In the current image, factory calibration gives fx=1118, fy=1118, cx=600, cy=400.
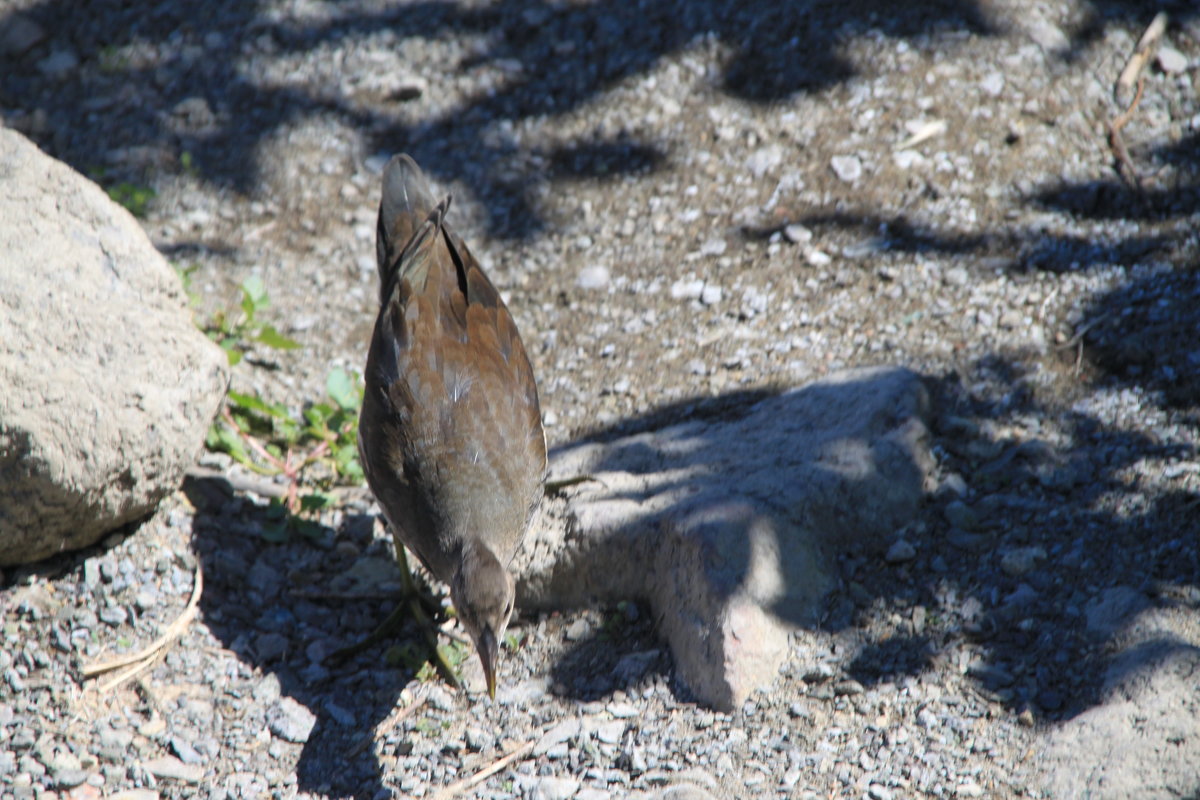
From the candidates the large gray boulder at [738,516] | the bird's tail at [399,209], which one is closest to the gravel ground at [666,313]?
the large gray boulder at [738,516]

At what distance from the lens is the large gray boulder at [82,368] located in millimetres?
3869

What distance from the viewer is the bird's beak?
12.1ft

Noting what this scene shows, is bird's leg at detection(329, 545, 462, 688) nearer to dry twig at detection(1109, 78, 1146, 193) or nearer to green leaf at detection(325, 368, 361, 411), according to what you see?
green leaf at detection(325, 368, 361, 411)

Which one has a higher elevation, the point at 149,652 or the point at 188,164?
the point at 188,164

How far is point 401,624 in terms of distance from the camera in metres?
4.43

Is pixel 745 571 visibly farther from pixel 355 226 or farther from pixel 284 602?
pixel 355 226

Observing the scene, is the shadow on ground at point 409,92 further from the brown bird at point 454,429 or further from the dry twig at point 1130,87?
the brown bird at point 454,429

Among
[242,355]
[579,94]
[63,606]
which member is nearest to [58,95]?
[242,355]

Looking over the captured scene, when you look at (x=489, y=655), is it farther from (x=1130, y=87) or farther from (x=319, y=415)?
(x=1130, y=87)

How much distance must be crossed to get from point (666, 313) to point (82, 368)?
8.87 feet

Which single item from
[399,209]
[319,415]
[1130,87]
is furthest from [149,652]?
[1130,87]

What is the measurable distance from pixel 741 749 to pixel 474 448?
1.46m

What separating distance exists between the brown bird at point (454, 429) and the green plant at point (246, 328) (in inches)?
32.6

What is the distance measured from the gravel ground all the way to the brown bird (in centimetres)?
46
